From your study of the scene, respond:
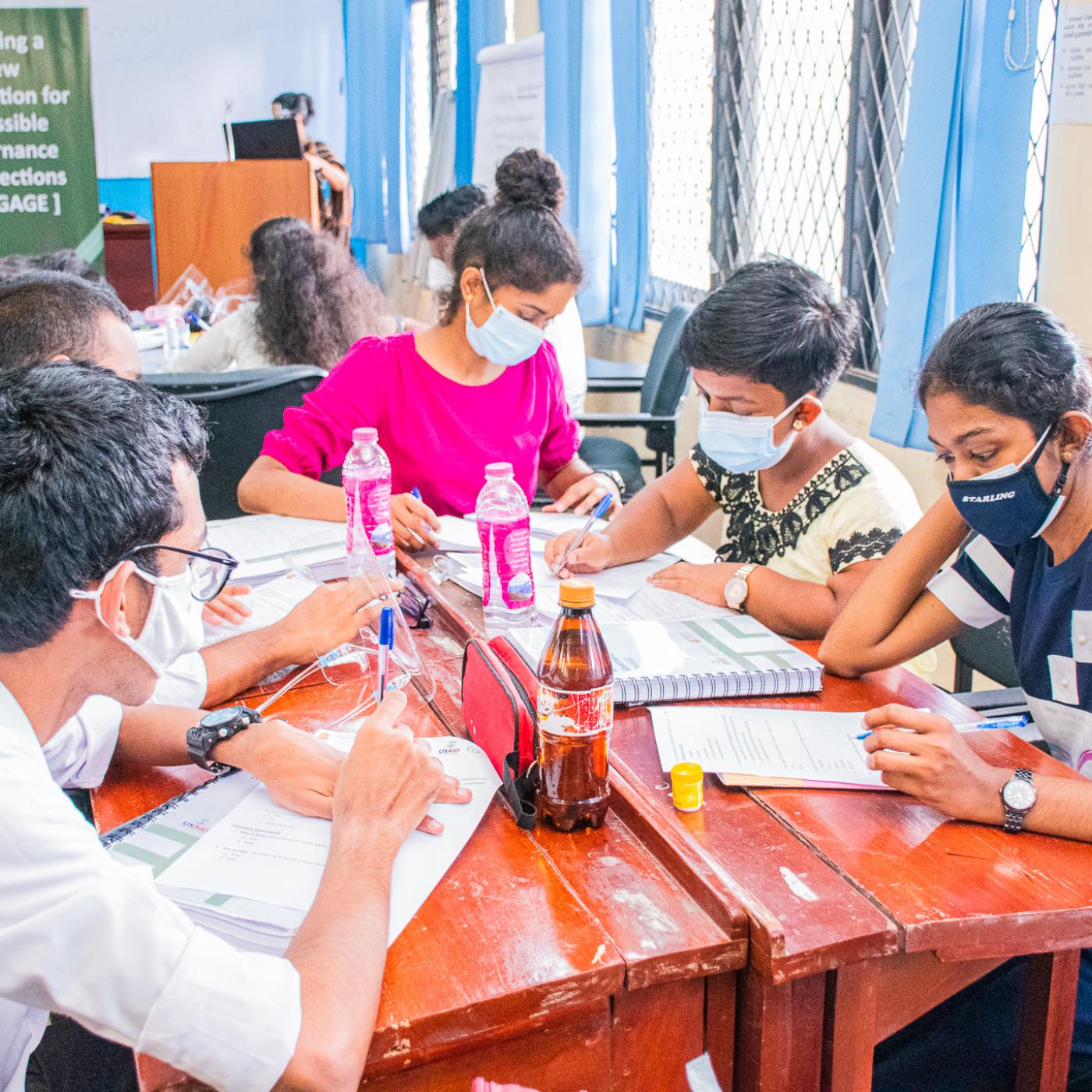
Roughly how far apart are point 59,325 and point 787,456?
1.21m

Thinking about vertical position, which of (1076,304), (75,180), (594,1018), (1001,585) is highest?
(75,180)

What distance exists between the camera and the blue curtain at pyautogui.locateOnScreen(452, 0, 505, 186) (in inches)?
219

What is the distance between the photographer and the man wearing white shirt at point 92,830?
2.56ft

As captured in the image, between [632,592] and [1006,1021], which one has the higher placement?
[632,592]

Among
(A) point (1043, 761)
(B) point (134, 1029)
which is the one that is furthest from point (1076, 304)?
(B) point (134, 1029)

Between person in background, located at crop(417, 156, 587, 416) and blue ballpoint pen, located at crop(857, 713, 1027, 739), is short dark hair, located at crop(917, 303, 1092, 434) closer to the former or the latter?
blue ballpoint pen, located at crop(857, 713, 1027, 739)

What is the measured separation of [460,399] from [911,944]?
165cm

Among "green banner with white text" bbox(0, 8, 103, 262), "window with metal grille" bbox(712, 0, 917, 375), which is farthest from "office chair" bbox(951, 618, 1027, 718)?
"green banner with white text" bbox(0, 8, 103, 262)

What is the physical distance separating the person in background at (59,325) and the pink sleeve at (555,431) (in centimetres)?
95

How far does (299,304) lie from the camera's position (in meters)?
3.41

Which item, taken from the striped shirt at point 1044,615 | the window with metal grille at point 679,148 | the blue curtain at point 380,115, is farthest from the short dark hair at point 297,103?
the striped shirt at point 1044,615

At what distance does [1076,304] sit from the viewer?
7.48 ft

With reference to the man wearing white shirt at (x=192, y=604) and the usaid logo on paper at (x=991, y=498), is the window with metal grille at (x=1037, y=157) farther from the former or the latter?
the man wearing white shirt at (x=192, y=604)

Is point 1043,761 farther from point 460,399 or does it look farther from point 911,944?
point 460,399
